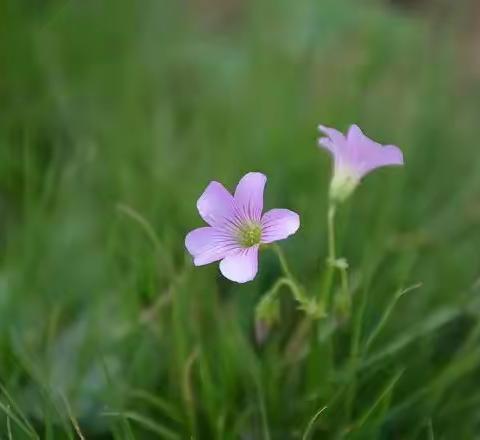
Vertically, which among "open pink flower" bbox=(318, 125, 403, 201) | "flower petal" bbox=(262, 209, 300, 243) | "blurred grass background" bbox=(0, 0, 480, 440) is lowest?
"blurred grass background" bbox=(0, 0, 480, 440)

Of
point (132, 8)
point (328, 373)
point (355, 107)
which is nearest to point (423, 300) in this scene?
point (328, 373)

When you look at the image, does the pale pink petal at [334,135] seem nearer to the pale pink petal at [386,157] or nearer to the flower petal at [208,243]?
the pale pink petal at [386,157]

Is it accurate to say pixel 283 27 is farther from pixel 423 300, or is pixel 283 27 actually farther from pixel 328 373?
pixel 328 373

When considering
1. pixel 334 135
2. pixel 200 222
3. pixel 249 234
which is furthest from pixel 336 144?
pixel 200 222

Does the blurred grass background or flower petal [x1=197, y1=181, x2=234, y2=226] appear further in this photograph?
the blurred grass background

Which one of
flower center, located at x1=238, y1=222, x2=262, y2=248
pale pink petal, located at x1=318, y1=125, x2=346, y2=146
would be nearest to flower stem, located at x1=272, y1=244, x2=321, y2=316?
flower center, located at x1=238, y1=222, x2=262, y2=248

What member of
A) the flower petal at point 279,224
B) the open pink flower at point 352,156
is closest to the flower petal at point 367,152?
the open pink flower at point 352,156

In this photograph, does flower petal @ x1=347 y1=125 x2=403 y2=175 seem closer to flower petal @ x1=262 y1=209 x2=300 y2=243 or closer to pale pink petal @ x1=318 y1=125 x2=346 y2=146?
pale pink petal @ x1=318 y1=125 x2=346 y2=146
